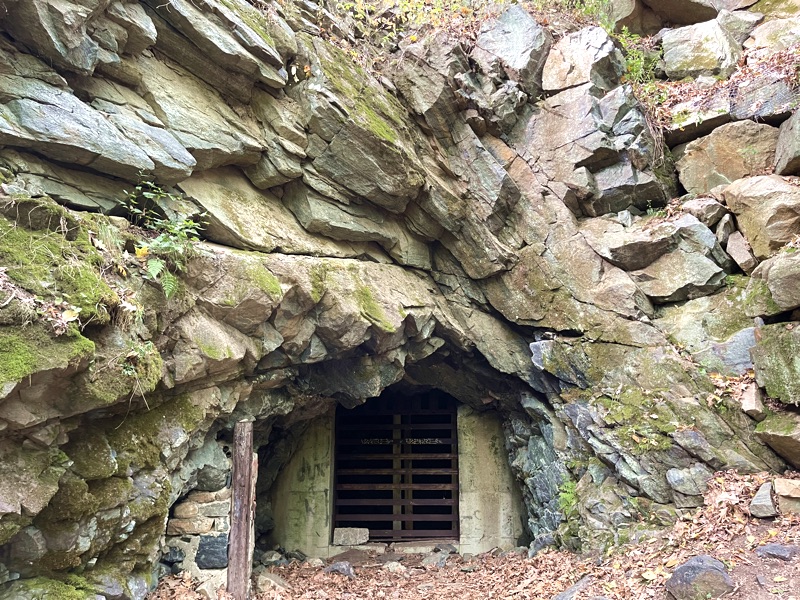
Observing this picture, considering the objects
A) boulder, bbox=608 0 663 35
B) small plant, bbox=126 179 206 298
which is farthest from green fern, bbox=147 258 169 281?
boulder, bbox=608 0 663 35

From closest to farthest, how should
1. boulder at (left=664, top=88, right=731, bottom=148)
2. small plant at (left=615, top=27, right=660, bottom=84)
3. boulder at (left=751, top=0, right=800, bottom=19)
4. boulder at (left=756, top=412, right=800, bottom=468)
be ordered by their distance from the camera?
boulder at (left=756, top=412, right=800, bottom=468), boulder at (left=664, top=88, right=731, bottom=148), small plant at (left=615, top=27, right=660, bottom=84), boulder at (left=751, top=0, right=800, bottom=19)

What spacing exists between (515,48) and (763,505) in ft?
24.0

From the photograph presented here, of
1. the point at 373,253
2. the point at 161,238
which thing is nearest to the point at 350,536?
the point at 373,253

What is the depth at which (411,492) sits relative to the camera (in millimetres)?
10539

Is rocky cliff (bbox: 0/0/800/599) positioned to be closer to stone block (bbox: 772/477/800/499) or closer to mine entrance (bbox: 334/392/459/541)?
stone block (bbox: 772/477/800/499)

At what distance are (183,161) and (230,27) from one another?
183 cm

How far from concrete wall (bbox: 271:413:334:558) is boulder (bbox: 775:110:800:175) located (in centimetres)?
872

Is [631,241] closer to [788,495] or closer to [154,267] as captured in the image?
[788,495]

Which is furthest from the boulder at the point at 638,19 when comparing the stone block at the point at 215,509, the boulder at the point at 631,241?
the stone block at the point at 215,509

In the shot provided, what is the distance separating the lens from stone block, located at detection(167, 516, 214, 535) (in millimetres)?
5863

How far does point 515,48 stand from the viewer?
861 centimetres

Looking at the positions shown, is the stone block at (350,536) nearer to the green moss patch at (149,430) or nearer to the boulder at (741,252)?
the green moss patch at (149,430)

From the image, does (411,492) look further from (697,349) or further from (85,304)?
(85,304)

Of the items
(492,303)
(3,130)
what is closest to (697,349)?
(492,303)
